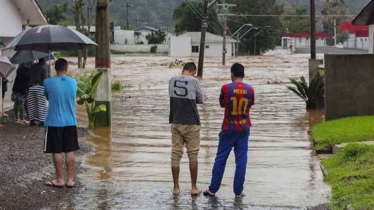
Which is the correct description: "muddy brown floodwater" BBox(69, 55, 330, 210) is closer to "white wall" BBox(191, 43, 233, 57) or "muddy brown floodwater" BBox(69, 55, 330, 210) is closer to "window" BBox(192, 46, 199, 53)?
"white wall" BBox(191, 43, 233, 57)

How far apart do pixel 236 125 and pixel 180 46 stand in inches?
3751

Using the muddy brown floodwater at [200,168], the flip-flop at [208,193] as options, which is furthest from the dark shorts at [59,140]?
the flip-flop at [208,193]

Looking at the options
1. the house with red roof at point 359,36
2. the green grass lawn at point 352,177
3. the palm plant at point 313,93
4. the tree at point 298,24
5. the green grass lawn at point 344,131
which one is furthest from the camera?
the tree at point 298,24

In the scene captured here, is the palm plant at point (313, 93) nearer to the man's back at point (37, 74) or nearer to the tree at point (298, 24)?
the man's back at point (37, 74)

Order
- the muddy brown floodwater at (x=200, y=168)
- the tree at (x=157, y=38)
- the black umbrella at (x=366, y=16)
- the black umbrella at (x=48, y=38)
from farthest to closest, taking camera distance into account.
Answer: the tree at (x=157, y=38) → the black umbrella at (x=366, y=16) → the black umbrella at (x=48, y=38) → the muddy brown floodwater at (x=200, y=168)

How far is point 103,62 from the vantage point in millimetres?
16781

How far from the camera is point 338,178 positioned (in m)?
10.1

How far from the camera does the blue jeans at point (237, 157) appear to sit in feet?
31.4

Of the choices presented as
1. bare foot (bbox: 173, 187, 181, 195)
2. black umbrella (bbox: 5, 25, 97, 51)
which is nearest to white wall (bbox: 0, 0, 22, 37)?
black umbrella (bbox: 5, 25, 97, 51)

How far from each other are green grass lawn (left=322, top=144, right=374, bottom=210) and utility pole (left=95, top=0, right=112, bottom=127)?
632cm

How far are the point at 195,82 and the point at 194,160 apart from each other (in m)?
0.99

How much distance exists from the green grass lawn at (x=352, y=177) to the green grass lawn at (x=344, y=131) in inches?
54.0

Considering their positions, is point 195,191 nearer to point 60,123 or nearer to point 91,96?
point 60,123

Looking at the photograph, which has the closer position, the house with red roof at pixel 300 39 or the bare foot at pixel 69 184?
the bare foot at pixel 69 184
